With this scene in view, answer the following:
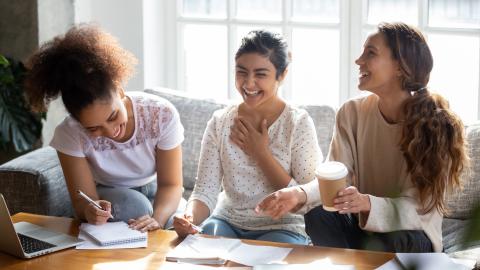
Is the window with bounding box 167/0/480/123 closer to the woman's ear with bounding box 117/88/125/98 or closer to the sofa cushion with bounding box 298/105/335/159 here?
the sofa cushion with bounding box 298/105/335/159

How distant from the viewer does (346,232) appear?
7.37ft

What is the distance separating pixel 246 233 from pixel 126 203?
1.40 ft

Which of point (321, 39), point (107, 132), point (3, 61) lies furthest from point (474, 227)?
point (3, 61)

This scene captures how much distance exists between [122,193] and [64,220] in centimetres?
24

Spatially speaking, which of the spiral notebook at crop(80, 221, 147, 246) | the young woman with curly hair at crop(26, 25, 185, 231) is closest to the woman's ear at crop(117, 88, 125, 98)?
the young woman with curly hair at crop(26, 25, 185, 231)

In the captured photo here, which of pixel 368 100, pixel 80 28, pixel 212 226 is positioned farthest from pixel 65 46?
pixel 368 100

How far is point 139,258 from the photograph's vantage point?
1.94m

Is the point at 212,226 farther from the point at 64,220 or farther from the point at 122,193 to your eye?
the point at 64,220

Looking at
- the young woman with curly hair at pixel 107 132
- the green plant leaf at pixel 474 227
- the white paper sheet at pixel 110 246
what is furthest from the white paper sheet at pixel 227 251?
the green plant leaf at pixel 474 227

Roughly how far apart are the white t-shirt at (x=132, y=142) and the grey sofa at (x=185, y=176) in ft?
0.89

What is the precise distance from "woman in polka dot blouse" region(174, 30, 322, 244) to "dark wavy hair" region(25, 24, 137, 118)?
432 mm

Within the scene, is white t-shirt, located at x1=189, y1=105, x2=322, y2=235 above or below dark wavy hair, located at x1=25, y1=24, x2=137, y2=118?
below

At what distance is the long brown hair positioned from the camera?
2.12 m

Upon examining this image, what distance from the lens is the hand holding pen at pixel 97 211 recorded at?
2.18 m
